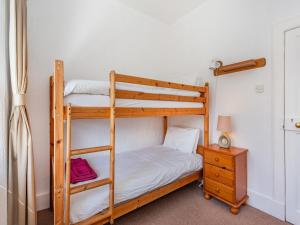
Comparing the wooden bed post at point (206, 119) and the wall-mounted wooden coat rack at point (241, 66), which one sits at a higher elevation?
the wall-mounted wooden coat rack at point (241, 66)

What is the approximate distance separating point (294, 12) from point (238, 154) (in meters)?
1.73

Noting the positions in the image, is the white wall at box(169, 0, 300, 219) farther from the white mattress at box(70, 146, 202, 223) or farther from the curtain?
the curtain

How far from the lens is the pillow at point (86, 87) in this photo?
143 centimetres

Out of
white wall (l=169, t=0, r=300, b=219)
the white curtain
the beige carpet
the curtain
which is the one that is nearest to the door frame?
white wall (l=169, t=0, r=300, b=219)

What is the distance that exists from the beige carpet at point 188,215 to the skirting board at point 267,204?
0.06m

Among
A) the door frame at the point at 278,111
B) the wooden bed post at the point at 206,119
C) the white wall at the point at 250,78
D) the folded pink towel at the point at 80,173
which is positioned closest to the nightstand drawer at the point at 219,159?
the wooden bed post at the point at 206,119

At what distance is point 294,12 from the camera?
180cm

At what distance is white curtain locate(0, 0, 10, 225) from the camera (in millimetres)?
1416

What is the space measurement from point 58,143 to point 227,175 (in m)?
1.95

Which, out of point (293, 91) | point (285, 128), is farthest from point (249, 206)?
point (293, 91)

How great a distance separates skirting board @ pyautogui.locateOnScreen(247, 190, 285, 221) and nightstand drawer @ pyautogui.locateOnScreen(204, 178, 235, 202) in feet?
1.33

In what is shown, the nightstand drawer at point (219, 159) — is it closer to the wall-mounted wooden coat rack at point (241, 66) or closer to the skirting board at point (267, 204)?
the skirting board at point (267, 204)

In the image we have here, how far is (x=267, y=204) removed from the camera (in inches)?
79.3

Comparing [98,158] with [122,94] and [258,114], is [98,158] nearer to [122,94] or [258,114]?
[122,94]
